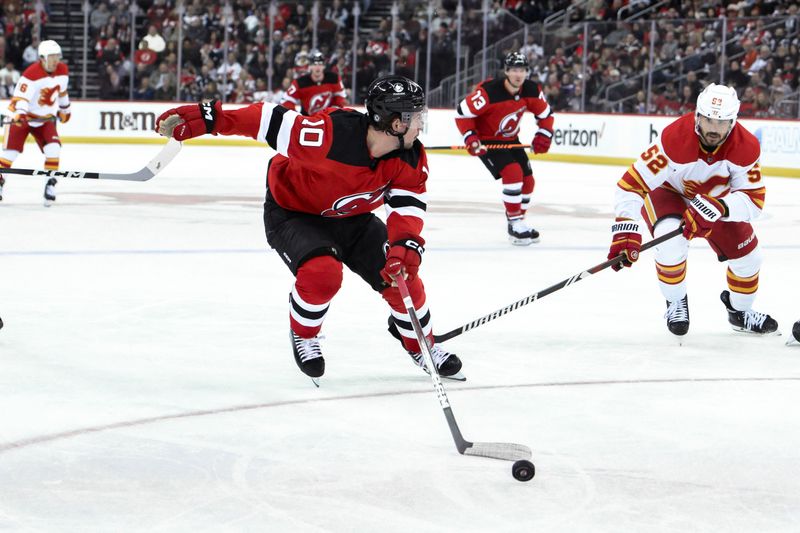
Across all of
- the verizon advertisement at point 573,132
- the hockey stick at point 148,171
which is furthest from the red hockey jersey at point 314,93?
the hockey stick at point 148,171

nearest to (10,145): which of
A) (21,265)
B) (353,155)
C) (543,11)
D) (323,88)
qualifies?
(323,88)

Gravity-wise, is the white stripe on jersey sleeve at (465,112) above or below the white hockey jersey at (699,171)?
above

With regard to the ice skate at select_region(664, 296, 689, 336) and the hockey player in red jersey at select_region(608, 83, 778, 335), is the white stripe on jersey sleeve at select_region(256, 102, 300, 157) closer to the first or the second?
the hockey player in red jersey at select_region(608, 83, 778, 335)

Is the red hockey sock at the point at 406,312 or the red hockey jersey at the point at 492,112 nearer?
the red hockey sock at the point at 406,312

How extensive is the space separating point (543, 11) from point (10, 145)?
9.71 meters

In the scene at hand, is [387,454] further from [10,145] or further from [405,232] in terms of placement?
[10,145]

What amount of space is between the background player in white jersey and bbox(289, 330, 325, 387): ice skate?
230 inches

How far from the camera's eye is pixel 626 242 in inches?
171

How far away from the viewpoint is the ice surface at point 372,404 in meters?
2.68

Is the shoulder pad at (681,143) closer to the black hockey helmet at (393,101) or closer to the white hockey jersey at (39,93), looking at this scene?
the black hockey helmet at (393,101)

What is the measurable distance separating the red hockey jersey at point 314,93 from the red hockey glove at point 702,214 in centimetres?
641

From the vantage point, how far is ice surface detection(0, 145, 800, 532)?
2.68 meters

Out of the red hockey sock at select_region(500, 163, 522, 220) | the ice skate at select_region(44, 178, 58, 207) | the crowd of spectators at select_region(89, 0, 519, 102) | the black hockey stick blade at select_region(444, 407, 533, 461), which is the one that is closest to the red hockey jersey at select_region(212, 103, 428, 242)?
the black hockey stick blade at select_region(444, 407, 533, 461)

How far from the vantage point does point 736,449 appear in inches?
125
